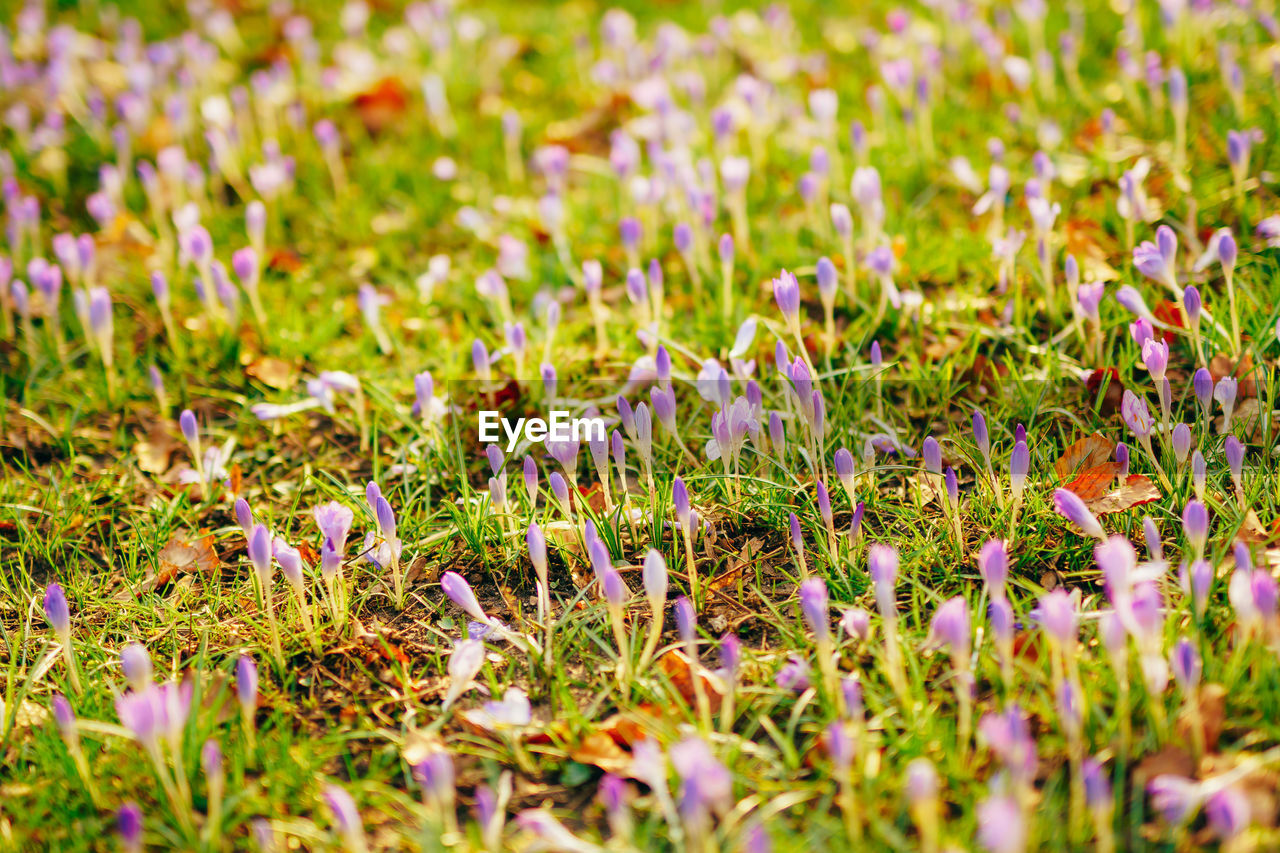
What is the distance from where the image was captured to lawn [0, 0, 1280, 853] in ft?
5.58

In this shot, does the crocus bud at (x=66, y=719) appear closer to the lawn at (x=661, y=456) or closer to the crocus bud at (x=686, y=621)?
the lawn at (x=661, y=456)

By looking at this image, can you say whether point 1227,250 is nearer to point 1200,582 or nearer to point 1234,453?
point 1234,453

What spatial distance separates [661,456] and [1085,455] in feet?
3.33

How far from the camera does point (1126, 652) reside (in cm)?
178

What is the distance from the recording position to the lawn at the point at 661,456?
5.58 ft

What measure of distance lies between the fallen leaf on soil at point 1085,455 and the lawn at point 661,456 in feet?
0.04

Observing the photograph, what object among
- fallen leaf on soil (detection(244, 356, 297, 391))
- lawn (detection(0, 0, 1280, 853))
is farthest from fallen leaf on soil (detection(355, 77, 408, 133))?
fallen leaf on soil (detection(244, 356, 297, 391))

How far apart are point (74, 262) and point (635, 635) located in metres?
2.28

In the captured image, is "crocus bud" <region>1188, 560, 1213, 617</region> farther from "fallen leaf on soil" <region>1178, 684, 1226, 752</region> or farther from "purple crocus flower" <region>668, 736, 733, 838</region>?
"purple crocus flower" <region>668, 736, 733, 838</region>

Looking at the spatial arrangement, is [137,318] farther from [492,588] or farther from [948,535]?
[948,535]

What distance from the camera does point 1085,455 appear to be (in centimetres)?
235

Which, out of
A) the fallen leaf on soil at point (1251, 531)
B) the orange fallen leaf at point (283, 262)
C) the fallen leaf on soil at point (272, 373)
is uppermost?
the orange fallen leaf at point (283, 262)

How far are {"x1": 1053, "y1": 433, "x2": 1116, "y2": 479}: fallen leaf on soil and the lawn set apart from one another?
0.01 meters

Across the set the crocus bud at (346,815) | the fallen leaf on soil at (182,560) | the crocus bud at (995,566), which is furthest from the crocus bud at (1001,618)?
the fallen leaf on soil at (182,560)
